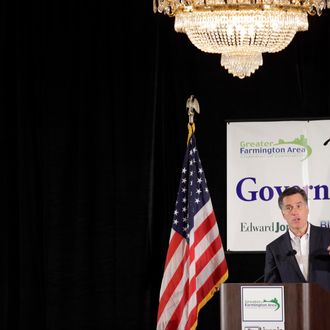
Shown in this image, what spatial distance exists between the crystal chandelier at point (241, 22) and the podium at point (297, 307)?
1.31m

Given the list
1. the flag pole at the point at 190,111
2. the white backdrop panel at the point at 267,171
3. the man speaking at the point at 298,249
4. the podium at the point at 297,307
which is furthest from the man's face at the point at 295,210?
the podium at the point at 297,307

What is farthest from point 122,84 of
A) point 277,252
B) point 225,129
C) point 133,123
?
point 277,252

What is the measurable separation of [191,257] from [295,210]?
3.20 feet

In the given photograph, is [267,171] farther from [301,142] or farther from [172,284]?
[172,284]

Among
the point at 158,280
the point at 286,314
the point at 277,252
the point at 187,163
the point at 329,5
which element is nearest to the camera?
the point at 286,314

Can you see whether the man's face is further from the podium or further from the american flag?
the podium

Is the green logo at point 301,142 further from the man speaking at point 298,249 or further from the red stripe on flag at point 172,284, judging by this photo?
the red stripe on flag at point 172,284

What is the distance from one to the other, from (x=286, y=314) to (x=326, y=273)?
2.11 metres

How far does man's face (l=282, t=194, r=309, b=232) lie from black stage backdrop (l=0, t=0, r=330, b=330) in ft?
3.90

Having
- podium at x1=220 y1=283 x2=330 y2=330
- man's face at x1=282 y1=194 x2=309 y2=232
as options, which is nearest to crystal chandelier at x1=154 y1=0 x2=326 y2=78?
podium at x1=220 y1=283 x2=330 y2=330

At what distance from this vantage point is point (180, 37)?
327 inches

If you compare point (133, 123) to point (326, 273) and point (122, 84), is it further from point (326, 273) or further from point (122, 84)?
point (326, 273)

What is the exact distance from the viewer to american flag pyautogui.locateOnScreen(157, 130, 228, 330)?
7.48 m

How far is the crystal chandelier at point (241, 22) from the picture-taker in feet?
17.1
